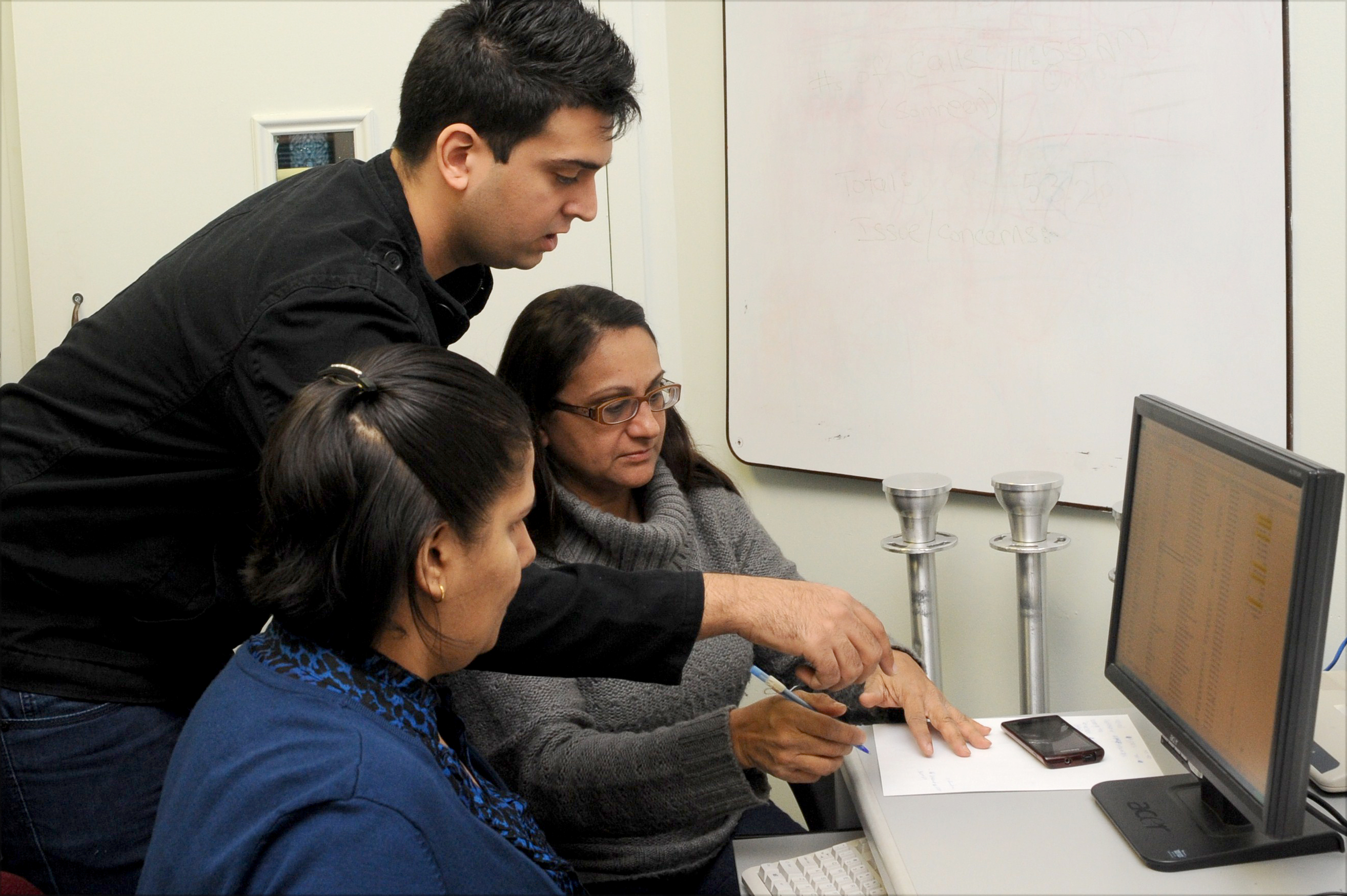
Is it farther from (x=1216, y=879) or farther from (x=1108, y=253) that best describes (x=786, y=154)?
(x=1216, y=879)

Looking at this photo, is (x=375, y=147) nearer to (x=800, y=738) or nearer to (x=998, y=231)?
(x=998, y=231)

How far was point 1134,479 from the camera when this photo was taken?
4.21ft

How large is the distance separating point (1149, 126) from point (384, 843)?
5.38ft

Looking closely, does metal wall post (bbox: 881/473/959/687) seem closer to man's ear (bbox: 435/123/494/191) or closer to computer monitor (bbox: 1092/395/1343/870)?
computer monitor (bbox: 1092/395/1343/870)

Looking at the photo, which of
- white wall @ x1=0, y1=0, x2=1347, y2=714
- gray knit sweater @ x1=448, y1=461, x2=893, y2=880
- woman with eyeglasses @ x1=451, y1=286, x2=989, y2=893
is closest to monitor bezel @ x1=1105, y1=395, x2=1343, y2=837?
woman with eyeglasses @ x1=451, y1=286, x2=989, y2=893

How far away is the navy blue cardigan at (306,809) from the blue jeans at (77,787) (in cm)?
38

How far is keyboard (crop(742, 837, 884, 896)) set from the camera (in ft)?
3.85

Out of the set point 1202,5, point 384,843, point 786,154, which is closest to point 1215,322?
point 1202,5

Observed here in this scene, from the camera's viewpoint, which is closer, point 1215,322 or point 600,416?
point 600,416

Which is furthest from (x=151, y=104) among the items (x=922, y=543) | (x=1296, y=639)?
(x=1296, y=639)

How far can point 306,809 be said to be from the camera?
31.4 inches

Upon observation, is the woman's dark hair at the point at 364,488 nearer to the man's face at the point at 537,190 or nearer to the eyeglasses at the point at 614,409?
the man's face at the point at 537,190

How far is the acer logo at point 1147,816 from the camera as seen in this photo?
3.79ft

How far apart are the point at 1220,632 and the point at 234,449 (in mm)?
993
